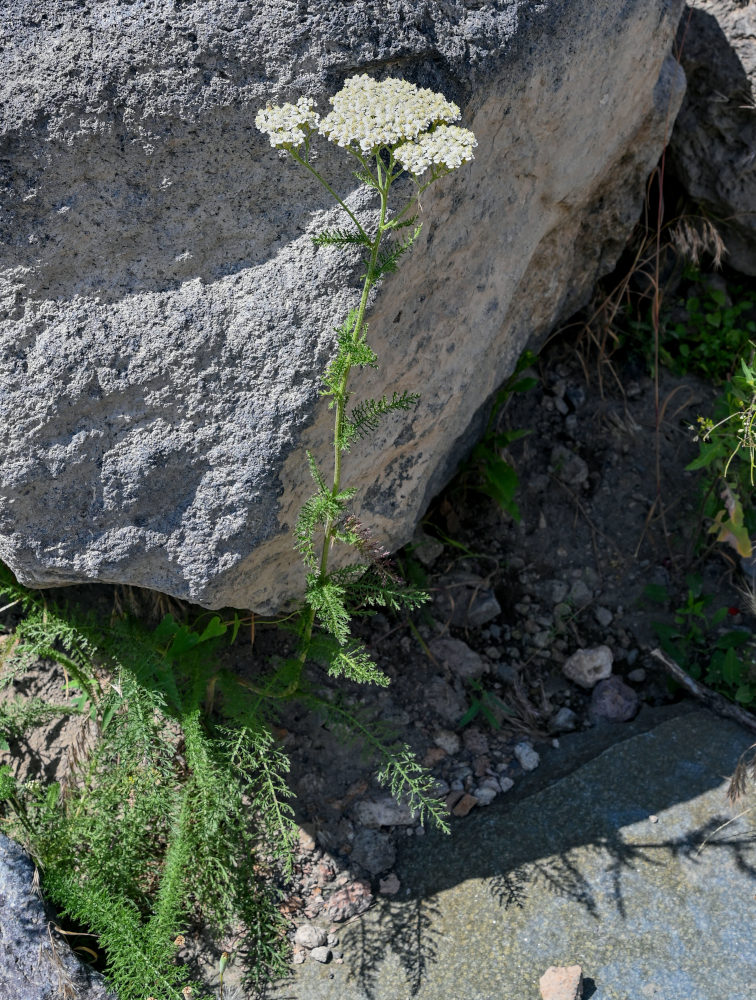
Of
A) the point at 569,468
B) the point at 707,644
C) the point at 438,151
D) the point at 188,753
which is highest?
the point at 438,151

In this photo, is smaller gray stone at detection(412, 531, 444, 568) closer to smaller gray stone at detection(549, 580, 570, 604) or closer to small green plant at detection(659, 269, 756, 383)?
smaller gray stone at detection(549, 580, 570, 604)

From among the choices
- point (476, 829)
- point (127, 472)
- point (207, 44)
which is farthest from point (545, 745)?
point (207, 44)

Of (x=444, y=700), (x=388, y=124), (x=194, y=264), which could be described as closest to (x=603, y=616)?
(x=444, y=700)

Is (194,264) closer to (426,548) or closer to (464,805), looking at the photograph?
(426,548)

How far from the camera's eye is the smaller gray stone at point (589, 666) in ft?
11.5

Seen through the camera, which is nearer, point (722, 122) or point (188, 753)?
point (188, 753)

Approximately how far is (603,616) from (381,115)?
2302 millimetres

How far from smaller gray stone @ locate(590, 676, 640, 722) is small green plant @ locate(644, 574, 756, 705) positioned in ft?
0.76

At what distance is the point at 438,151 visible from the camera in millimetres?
2076

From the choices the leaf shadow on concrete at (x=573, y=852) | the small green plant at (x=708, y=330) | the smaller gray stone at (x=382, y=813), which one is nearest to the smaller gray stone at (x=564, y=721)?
the leaf shadow on concrete at (x=573, y=852)

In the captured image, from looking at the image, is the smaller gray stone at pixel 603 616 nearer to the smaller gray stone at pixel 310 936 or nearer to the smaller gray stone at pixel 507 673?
the smaller gray stone at pixel 507 673

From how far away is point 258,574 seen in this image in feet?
9.09

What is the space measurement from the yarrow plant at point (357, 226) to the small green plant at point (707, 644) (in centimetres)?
131

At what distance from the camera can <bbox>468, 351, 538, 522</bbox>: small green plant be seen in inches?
141
